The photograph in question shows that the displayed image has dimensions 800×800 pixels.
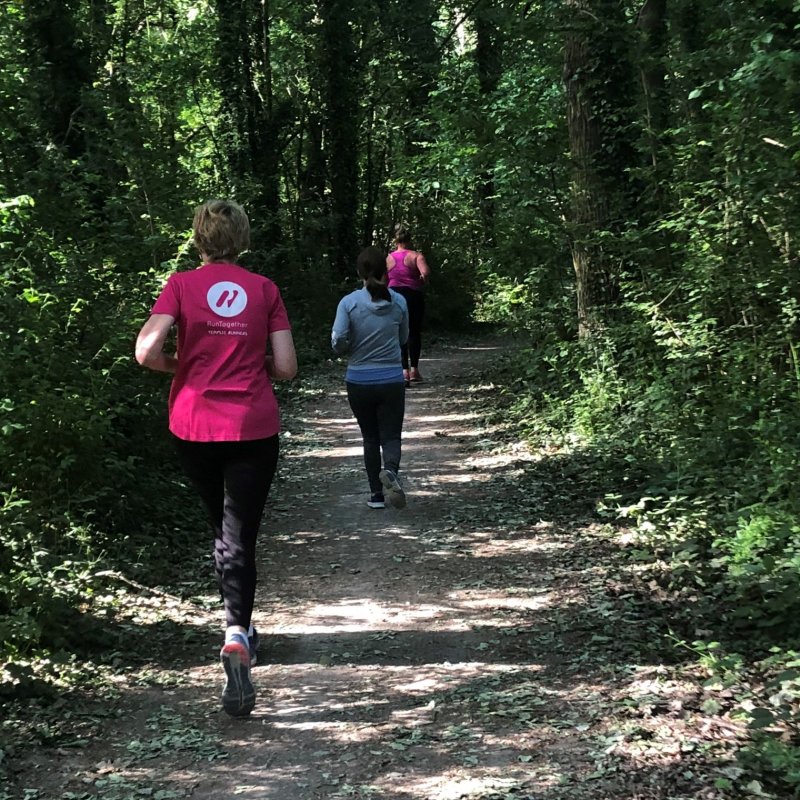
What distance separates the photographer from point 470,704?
4441 millimetres

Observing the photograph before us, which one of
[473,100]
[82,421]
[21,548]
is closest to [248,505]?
[21,548]

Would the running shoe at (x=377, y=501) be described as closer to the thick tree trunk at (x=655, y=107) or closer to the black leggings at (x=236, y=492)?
the black leggings at (x=236, y=492)

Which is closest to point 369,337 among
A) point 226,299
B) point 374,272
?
point 374,272

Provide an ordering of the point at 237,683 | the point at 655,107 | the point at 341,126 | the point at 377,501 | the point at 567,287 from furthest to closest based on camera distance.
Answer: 1. the point at 341,126
2. the point at 567,287
3. the point at 655,107
4. the point at 377,501
5. the point at 237,683

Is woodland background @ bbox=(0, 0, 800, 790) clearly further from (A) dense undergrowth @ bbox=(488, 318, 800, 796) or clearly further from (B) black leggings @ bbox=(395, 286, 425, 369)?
(B) black leggings @ bbox=(395, 286, 425, 369)

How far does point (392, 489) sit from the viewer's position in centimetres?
768

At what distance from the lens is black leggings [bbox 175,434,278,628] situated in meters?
4.55

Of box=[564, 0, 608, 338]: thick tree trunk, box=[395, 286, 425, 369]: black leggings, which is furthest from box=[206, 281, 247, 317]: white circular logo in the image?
box=[395, 286, 425, 369]: black leggings

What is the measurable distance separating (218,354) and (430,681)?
6.59 ft

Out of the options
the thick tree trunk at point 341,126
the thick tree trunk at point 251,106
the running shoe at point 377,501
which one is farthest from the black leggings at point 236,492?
the thick tree trunk at point 341,126

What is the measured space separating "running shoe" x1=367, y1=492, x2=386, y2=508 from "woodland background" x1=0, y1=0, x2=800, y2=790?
1.64m

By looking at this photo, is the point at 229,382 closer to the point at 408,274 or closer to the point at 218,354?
the point at 218,354

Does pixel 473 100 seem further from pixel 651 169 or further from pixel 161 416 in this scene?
pixel 161 416

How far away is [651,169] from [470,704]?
20.4 feet
